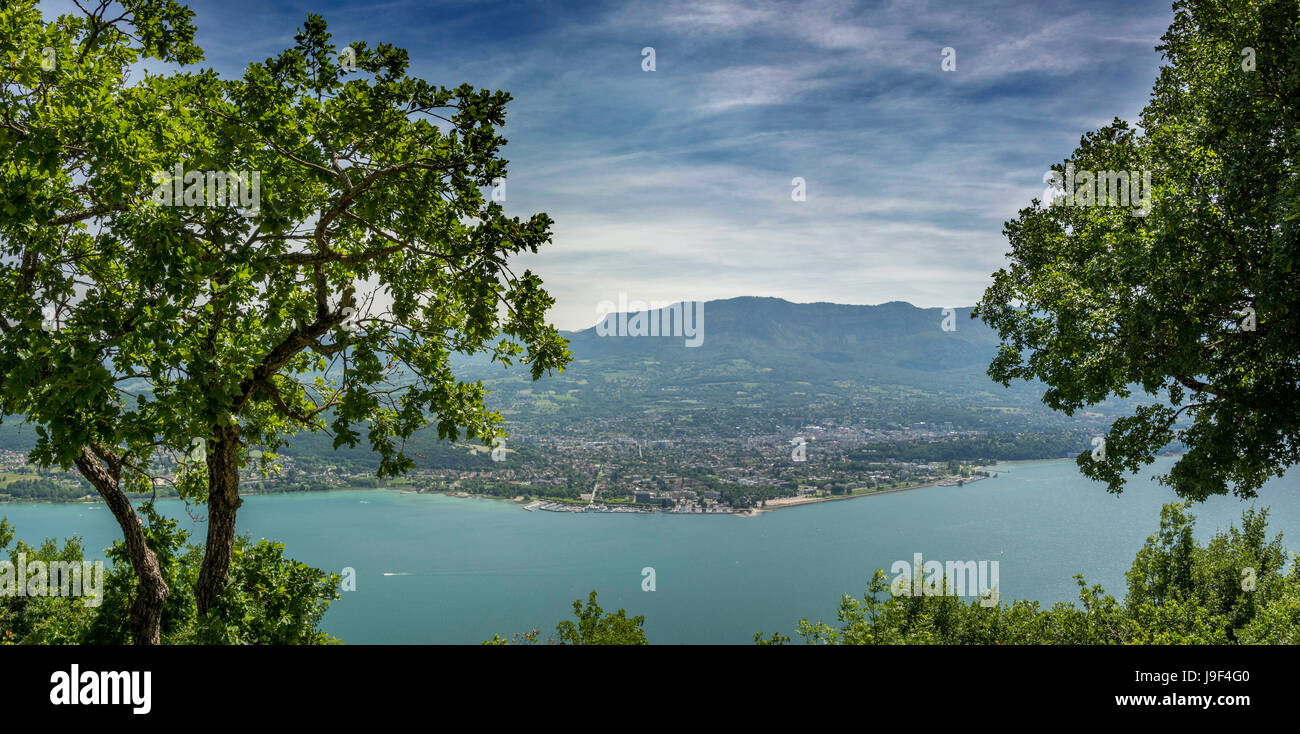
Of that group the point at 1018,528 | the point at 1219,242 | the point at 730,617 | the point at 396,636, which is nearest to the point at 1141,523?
the point at 1018,528

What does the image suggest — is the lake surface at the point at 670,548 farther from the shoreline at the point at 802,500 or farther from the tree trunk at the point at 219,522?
the tree trunk at the point at 219,522

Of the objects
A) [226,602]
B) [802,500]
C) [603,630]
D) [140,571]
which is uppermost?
[140,571]

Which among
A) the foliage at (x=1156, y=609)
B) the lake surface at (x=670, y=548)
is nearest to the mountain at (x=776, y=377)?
the lake surface at (x=670, y=548)

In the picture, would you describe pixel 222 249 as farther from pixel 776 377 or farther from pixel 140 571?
pixel 776 377

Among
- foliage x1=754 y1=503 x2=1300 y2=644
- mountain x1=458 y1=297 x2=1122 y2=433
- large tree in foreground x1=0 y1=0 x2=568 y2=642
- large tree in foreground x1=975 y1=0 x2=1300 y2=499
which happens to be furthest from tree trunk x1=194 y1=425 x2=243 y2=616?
mountain x1=458 y1=297 x2=1122 y2=433

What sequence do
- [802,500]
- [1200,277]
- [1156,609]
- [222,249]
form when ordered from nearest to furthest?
[222,249], [1200,277], [1156,609], [802,500]

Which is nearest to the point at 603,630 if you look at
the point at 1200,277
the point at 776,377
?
the point at 1200,277
